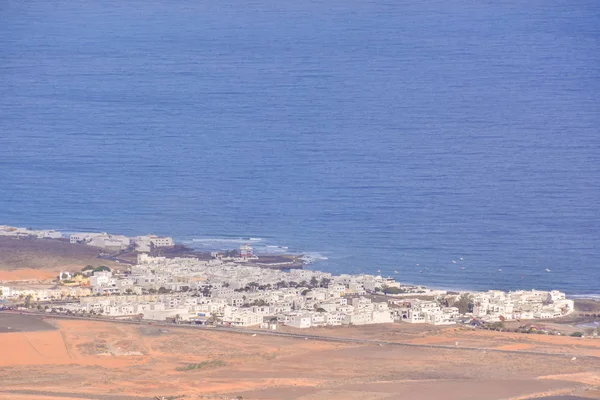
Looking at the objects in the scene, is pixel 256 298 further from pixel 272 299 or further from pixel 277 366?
pixel 277 366

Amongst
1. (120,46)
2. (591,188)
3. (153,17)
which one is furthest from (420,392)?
(153,17)

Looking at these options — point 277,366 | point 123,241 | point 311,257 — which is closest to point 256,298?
point 277,366

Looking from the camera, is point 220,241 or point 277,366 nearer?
point 277,366

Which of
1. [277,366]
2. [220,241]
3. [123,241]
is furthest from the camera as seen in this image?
[220,241]

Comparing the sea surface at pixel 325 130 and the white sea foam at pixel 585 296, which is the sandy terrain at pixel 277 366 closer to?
the white sea foam at pixel 585 296

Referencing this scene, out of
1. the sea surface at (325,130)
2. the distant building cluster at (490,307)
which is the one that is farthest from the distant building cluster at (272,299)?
the sea surface at (325,130)

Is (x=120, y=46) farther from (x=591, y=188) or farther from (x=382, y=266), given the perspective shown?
(x=382, y=266)
